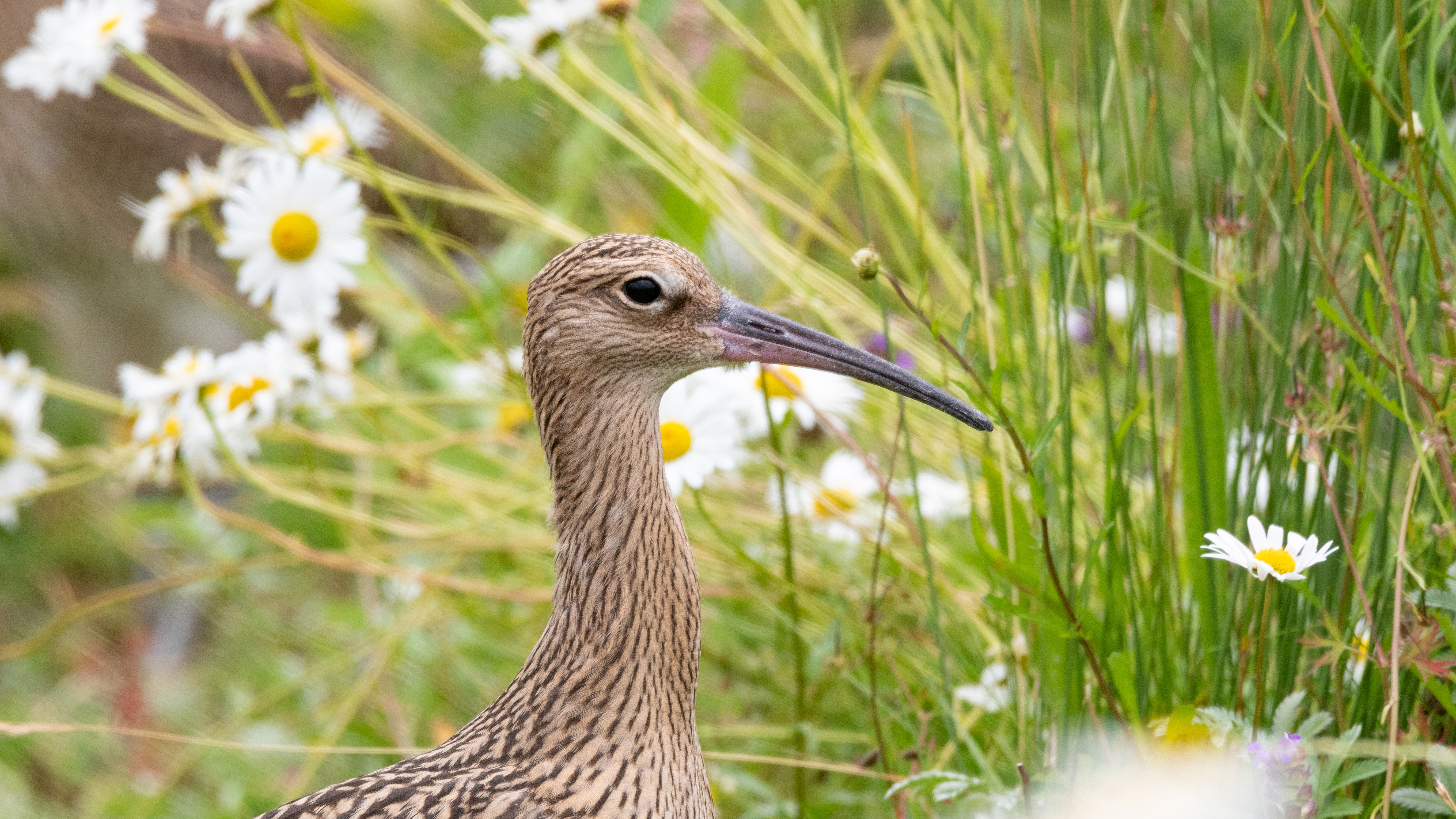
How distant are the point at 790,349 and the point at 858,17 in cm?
228

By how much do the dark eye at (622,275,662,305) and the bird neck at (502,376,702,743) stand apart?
0.06 metres

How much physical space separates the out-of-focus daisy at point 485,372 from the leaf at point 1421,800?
952 millimetres

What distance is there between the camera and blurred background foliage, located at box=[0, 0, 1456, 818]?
0.98 m

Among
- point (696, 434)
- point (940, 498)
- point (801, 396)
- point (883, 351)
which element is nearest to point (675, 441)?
point (696, 434)

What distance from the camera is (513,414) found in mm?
1751

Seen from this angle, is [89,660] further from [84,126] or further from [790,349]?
[790,349]

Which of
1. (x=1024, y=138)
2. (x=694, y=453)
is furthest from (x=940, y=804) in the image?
(x=1024, y=138)

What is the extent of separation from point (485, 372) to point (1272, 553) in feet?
3.56

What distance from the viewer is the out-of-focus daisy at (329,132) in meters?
1.48

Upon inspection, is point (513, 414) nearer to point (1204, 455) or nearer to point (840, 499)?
point (840, 499)

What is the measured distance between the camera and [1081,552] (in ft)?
4.51

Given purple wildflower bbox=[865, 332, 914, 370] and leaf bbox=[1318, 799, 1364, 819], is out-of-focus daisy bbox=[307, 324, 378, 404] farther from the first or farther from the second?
leaf bbox=[1318, 799, 1364, 819]

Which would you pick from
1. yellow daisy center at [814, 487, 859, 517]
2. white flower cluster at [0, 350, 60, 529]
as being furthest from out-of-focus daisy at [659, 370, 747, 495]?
white flower cluster at [0, 350, 60, 529]

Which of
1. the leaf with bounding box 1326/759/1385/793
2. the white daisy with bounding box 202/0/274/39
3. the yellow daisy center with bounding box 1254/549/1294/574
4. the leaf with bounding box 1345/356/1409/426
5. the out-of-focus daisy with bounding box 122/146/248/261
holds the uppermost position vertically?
the white daisy with bounding box 202/0/274/39
